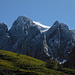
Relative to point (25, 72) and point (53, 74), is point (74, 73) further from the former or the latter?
point (25, 72)

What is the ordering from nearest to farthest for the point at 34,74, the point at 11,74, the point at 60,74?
the point at 11,74 → the point at 34,74 → the point at 60,74

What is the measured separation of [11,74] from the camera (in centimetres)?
5634

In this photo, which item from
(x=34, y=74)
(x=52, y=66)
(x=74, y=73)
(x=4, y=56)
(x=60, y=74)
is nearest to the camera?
(x=34, y=74)

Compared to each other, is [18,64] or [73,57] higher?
[73,57]

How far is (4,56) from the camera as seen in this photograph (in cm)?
8631

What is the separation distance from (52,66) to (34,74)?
65.2 feet

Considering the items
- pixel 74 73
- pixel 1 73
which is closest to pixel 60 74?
pixel 74 73

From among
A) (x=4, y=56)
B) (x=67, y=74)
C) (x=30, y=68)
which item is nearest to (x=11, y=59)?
(x=4, y=56)

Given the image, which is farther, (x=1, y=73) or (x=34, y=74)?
(x=34, y=74)

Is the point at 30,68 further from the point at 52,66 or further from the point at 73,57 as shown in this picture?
the point at 73,57

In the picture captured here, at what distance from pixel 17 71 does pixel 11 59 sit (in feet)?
65.0

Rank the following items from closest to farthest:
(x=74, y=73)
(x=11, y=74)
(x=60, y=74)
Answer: (x=11, y=74), (x=60, y=74), (x=74, y=73)

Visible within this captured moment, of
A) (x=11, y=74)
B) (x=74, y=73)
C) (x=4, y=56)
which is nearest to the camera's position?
(x=11, y=74)

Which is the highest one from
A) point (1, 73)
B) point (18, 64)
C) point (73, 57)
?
point (73, 57)
